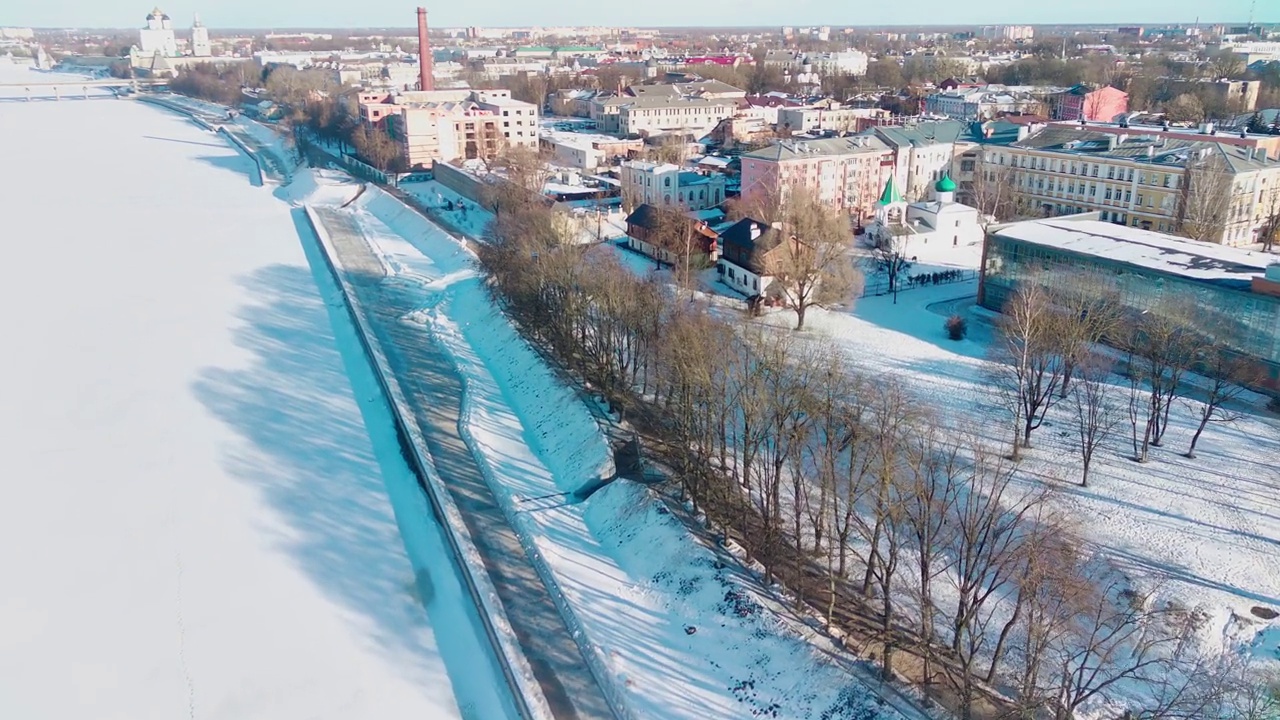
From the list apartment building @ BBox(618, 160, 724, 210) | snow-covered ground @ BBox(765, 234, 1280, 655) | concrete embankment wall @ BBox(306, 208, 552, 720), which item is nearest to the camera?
concrete embankment wall @ BBox(306, 208, 552, 720)

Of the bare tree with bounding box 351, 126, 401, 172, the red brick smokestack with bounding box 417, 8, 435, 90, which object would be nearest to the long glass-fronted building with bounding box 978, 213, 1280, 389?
the bare tree with bounding box 351, 126, 401, 172

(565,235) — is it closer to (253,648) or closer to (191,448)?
(191,448)

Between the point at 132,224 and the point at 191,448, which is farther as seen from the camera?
the point at 132,224

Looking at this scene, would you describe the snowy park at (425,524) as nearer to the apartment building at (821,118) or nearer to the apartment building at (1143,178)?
the apartment building at (1143,178)

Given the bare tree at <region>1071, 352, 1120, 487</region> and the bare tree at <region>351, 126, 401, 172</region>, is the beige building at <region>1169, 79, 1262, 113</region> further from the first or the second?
the bare tree at <region>351, 126, 401, 172</region>

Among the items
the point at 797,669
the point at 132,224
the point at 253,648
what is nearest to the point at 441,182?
the point at 132,224

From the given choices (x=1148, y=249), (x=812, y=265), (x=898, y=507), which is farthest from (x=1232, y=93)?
(x=898, y=507)

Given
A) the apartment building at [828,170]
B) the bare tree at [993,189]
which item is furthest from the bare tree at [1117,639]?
the apartment building at [828,170]
